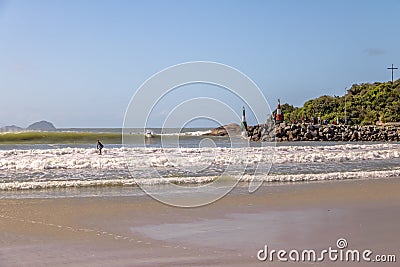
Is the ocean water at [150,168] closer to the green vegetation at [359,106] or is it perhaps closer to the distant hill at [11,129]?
the distant hill at [11,129]

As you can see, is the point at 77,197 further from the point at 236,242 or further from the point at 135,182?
the point at 236,242

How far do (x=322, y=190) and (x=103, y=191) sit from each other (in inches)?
179

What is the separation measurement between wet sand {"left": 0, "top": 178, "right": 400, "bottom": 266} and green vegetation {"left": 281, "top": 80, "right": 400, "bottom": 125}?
46.0 metres

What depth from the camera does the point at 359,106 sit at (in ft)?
192

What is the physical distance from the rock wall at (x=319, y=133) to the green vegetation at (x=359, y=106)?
485 inches

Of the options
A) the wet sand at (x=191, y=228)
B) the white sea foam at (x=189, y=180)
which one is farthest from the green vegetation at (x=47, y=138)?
the wet sand at (x=191, y=228)

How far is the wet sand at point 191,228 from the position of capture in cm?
546

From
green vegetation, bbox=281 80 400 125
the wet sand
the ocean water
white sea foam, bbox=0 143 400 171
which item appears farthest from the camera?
green vegetation, bbox=281 80 400 125

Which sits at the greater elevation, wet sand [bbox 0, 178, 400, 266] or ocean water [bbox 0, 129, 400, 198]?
ocean water [bbox 0, 129, 400, 198]

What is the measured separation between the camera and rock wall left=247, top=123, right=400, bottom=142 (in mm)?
37438

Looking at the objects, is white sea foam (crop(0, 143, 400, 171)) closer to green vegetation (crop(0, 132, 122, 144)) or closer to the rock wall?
green vegetation (crop(0, 132, 122, 144))

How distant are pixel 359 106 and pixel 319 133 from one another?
2272cm

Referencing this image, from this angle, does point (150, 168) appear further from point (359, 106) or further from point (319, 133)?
point (359, 106)

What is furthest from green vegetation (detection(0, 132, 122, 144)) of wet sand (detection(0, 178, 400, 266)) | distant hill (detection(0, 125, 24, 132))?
wet sand (detection(0, 178, 400, 266))
